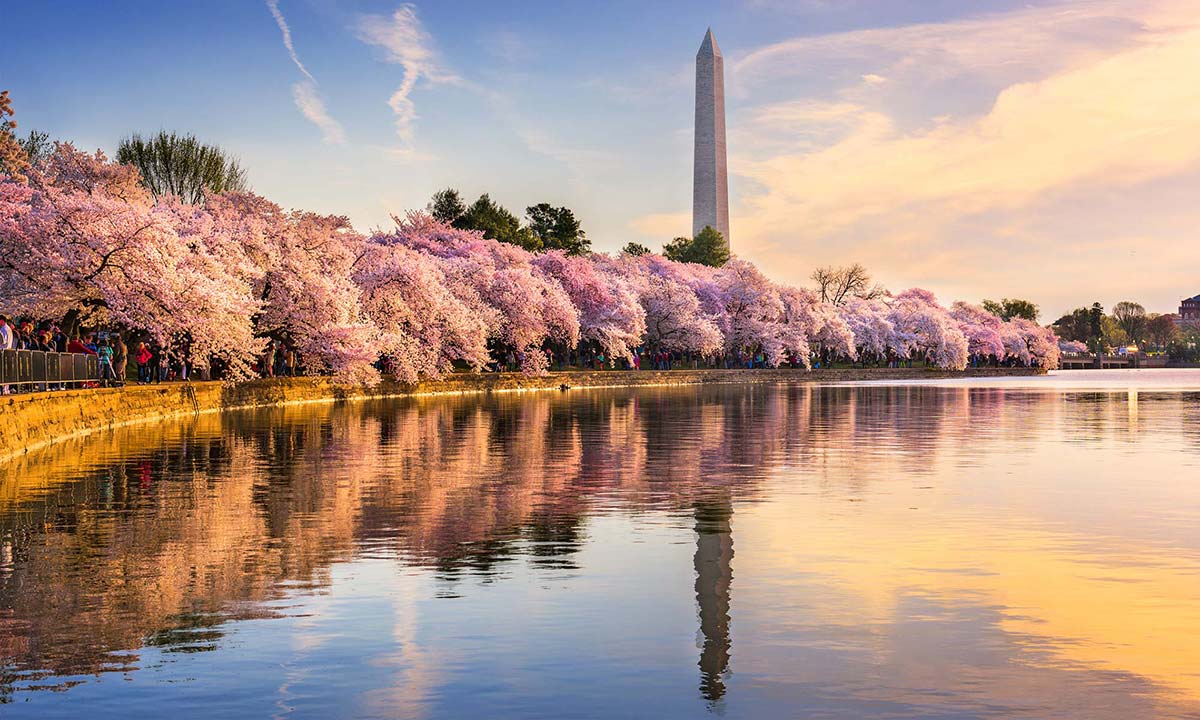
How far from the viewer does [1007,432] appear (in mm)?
39812

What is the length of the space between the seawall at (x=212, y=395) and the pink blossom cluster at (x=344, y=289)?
58.5 inches

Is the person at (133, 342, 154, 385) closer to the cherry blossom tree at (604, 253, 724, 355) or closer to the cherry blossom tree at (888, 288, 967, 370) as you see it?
the cherry blossom tree at (604, 253, 724, 355)

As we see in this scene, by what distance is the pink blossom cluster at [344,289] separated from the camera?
4903 centimetres

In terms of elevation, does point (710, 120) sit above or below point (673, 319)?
above

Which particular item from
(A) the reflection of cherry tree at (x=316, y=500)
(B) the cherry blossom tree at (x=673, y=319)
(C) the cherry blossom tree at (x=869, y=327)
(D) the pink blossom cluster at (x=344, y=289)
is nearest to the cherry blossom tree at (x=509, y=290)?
(D) the pink blossom cluster at (x=344, y=289)

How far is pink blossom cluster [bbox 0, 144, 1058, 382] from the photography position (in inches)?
1930

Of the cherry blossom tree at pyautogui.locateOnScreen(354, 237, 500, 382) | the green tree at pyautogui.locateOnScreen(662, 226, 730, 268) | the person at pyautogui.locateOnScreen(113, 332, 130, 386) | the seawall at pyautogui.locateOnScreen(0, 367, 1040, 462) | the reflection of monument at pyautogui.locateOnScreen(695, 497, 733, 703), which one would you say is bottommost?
the reflection of monument at pyautogui.locateOnScreen(695, 497, 733, 703)

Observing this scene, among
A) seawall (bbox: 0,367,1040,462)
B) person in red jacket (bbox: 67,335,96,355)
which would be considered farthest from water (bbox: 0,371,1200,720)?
person in red jacket (bbox: 67,335,96,355)

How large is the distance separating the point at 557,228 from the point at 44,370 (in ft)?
389

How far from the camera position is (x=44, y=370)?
34.6m

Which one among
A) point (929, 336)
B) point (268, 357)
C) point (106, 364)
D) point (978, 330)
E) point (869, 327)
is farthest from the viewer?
point (978, 330)

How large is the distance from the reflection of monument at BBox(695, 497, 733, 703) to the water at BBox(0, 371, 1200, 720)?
4 cm

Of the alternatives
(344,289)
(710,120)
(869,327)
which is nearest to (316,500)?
(344,289)

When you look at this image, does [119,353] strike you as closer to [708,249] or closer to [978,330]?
[708,249]
